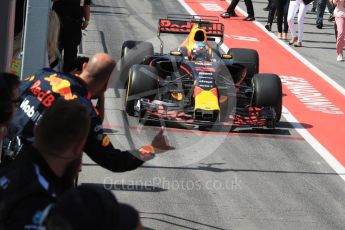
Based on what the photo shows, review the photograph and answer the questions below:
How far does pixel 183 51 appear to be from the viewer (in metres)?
13.0

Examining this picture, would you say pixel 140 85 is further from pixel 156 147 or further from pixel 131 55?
pixel 156 147

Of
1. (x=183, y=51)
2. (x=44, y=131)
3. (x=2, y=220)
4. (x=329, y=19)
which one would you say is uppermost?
(x=44, y=131)

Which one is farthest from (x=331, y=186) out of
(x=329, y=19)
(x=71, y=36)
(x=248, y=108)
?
(x=329, y=19)

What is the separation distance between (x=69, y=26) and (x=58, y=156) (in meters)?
8.11

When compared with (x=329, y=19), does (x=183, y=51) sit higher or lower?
higher

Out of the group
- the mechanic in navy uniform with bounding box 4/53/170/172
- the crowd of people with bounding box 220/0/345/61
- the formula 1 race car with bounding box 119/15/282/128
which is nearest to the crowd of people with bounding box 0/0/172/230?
the mechanic in navy uniform with bounding box 4/53/170/172

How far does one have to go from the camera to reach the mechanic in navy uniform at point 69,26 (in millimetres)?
11195

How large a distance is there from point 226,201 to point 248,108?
314 cm

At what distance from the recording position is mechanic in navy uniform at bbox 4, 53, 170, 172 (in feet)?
16.2

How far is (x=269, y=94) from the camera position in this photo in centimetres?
1173

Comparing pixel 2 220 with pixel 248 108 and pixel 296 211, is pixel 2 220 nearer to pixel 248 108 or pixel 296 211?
pixel 296 211

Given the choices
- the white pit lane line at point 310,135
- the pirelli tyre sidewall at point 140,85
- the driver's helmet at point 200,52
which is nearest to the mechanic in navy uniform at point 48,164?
the white pit lane line at point 310,135

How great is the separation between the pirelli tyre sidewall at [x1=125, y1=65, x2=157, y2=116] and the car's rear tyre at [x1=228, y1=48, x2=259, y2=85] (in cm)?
210

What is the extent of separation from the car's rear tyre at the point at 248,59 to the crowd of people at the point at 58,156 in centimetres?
811
